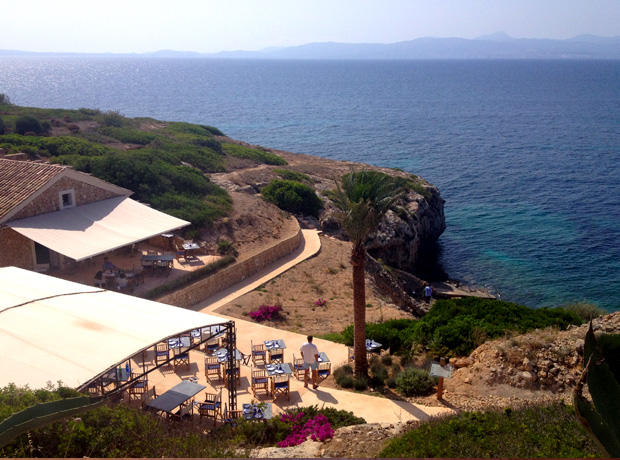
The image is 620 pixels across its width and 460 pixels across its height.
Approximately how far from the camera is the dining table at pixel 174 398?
10.5 m

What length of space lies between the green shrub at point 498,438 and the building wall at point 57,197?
53.7ft

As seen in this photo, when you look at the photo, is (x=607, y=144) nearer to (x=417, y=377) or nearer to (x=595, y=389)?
(x=417, y=377)

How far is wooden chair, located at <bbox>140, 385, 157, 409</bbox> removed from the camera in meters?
11.5

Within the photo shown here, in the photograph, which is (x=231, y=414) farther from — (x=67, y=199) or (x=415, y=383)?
(x=67, y=199)

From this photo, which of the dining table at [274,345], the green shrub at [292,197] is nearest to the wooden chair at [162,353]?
the dining table at [274,345]

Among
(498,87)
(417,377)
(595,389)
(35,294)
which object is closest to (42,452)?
(35,294)

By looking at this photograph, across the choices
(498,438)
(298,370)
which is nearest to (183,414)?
(298,370)

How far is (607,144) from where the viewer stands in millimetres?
74562

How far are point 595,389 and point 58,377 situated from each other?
7.50 meters

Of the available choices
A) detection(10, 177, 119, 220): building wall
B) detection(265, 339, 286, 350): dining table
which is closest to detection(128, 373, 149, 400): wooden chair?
detection(265, 339, 286, 350): dining table

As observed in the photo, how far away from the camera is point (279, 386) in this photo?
1245cm

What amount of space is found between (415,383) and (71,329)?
7.86 metres

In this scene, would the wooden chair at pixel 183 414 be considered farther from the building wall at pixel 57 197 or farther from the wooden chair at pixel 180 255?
the wooden chair at pixel 180 255

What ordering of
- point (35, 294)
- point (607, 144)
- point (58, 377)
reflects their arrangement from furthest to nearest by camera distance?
point (607, 144) → point (35, 294) → point (58, 377)
